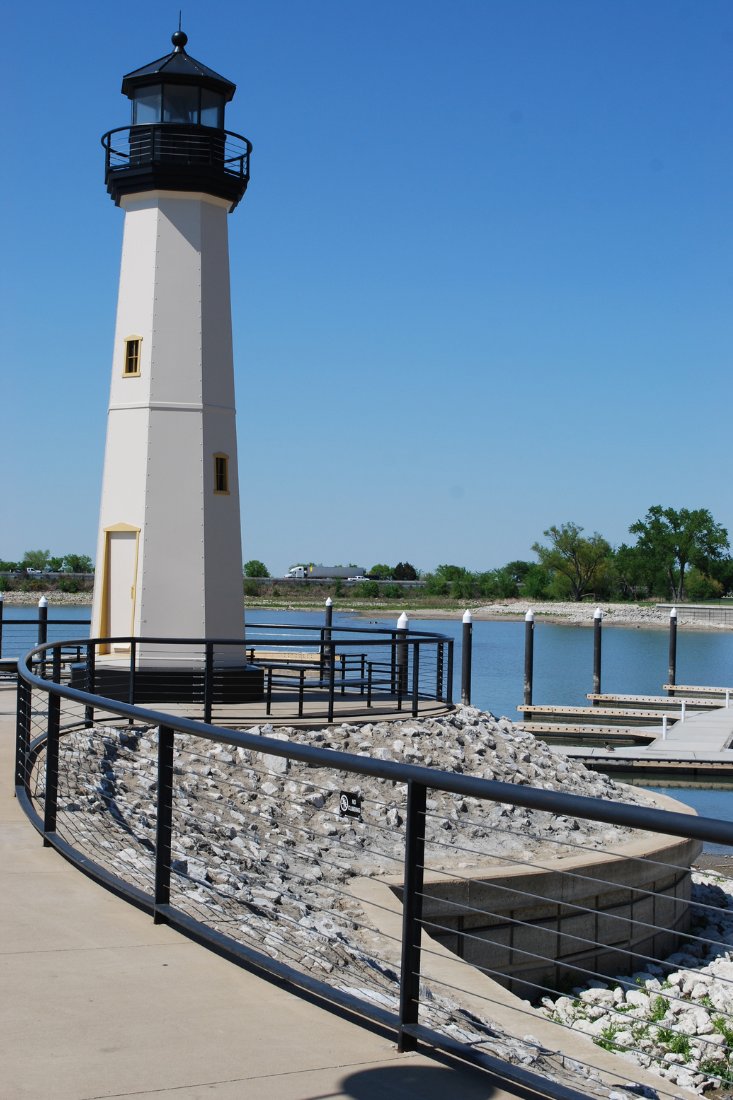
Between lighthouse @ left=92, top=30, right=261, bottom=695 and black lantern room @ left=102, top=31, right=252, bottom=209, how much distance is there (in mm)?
18

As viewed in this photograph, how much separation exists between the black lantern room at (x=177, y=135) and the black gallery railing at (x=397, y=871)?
25.7ft

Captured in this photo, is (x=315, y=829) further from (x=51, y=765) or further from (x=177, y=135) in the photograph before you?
(x=177, y=135)

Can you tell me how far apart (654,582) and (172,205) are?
102 metres

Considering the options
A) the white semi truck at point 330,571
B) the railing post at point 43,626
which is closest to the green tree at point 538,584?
the white semi truck at point 330,571

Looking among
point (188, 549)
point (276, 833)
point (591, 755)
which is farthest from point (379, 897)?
point (591, 755)

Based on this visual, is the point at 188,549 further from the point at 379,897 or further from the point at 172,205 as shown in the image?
the point at 379,897

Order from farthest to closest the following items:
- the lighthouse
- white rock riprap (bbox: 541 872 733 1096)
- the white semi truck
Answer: the white semi truck, the lighthouse, white rock riprap (bbox: 541 872 733 1096)

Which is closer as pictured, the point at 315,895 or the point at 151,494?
the point at 315,895

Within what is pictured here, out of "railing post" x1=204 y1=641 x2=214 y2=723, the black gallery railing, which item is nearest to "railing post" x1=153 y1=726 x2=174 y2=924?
the black gallery railing

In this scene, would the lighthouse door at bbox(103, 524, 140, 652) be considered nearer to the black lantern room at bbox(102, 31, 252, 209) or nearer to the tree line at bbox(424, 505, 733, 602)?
the black lantern room at bbox(102, 31, 252, 209)

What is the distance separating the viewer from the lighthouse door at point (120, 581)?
56.1ft

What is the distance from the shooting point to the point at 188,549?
17062 mm

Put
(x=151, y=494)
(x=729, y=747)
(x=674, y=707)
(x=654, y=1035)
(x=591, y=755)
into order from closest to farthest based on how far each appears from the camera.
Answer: (x=654, y=1035)
(x=151, y=494)
(x=591, y=755)
(x=729, y=747)
(x=674, y=707)

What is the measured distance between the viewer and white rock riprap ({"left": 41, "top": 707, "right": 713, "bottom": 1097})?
6836 mm
